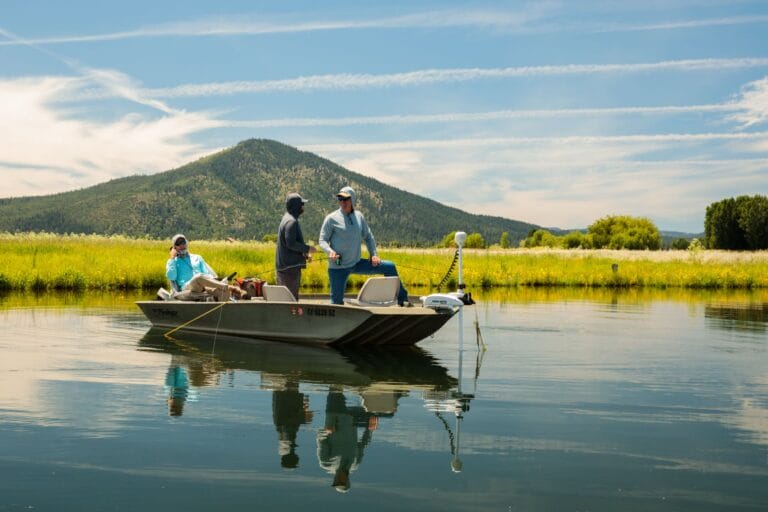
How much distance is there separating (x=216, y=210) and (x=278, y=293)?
547 ft

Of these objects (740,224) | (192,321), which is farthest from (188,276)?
(740,224)

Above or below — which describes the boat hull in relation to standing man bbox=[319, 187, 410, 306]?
below

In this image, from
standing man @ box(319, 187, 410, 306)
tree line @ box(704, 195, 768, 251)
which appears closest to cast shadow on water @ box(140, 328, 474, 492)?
standing man @ box(319, 187, 410, 306)

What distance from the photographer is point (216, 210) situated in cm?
17562

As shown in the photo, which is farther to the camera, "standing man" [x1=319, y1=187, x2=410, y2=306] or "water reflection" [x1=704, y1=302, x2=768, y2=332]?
"water reflection" [x1=704, y1=302, x2=768, y2=332]

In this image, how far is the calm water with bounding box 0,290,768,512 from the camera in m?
5.00

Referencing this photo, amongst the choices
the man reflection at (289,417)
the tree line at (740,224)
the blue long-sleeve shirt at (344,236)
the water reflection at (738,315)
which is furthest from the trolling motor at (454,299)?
the tree line at (740,224)

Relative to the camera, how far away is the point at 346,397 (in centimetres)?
817

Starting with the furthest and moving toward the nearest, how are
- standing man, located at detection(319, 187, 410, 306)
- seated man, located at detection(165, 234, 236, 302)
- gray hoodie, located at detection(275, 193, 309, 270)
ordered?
seated man, located at detection(165, 234, 236, 302), gray hoodie, located at detection(275, 193, 309, 270), standing man, located at detection(319, 187, 410, 306)

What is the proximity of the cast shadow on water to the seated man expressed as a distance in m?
0.74

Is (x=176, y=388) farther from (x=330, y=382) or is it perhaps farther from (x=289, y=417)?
(x=289, y=417)

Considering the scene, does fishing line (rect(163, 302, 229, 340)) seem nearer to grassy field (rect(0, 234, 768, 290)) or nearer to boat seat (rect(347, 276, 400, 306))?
boat seat (rect(347, 276, 400, 306))

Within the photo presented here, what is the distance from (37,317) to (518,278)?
868 inches

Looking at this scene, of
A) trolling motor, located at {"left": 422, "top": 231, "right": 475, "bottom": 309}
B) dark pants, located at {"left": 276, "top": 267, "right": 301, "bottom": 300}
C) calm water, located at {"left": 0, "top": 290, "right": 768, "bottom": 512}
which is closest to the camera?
calm water, located at {"left": 0, "top": 290, "right": 768, "bottom": 512}
